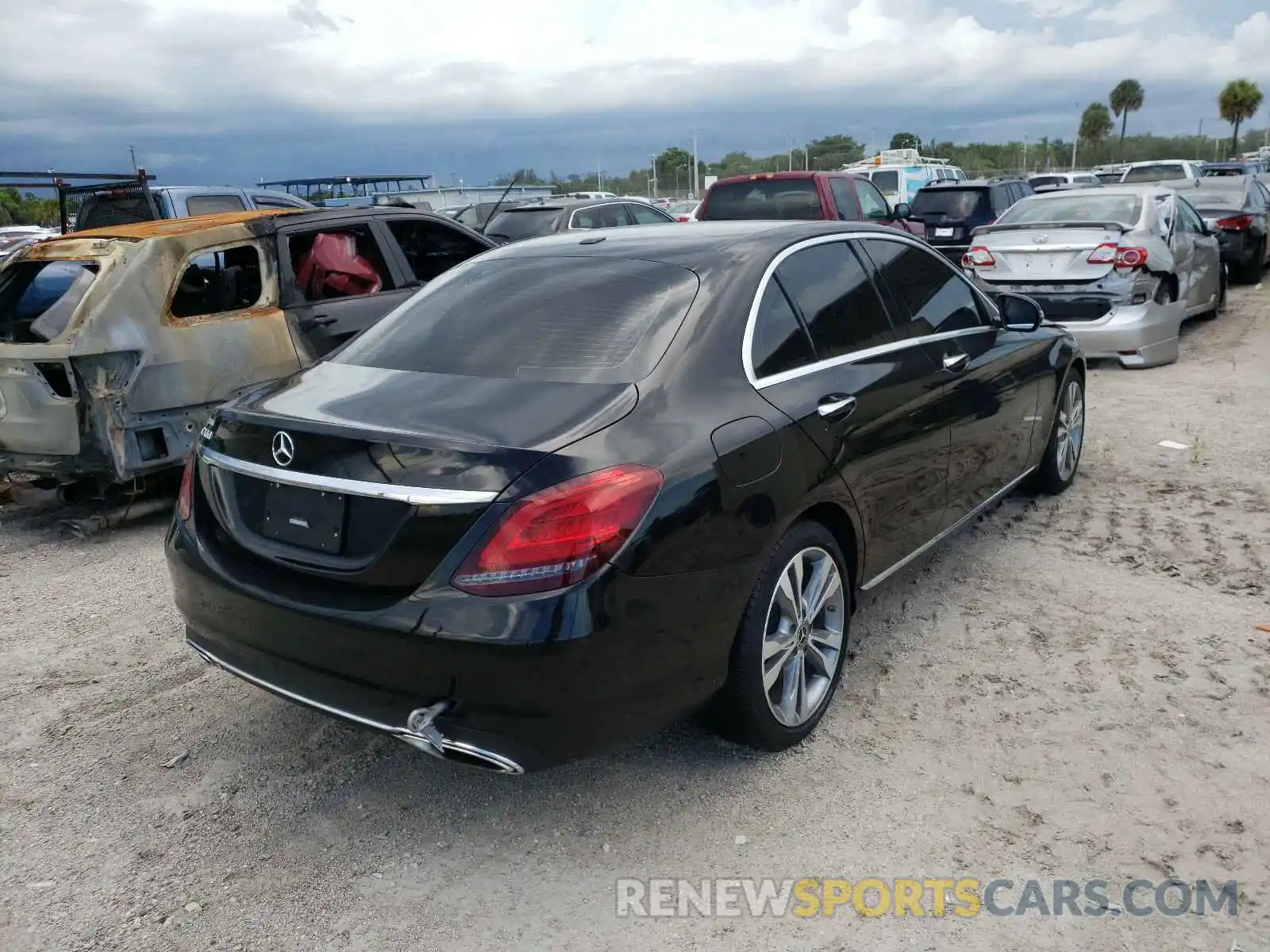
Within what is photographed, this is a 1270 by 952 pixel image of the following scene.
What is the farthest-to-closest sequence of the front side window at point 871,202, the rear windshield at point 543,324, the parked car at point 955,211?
the parked car at point 955,211, the front side window at point 871,202, the rear windshield at point 543,324

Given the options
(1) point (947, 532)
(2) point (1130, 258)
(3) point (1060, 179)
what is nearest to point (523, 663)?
(1) point (947, 532)

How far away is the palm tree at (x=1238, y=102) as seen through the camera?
239 feet

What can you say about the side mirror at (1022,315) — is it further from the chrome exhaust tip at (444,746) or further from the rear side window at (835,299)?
the chrome exhaust tip at (444,746)

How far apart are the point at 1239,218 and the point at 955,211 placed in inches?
153

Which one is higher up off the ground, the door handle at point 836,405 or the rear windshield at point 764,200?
the rear windshield at point 764,200

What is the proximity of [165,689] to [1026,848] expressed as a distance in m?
3.12

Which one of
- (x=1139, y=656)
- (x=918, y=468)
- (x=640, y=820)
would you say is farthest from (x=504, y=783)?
(x=1139, y=656)

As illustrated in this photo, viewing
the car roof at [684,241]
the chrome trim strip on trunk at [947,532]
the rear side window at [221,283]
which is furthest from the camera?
the rear side window at [221,283]

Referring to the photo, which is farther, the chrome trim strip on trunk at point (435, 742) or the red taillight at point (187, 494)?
the red taillight at point (187, 494)

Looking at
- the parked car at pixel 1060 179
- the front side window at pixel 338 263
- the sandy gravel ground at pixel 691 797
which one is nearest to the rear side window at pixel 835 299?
the sandy gravel ground at pixel 691 797

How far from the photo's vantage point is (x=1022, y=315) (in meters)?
5.23

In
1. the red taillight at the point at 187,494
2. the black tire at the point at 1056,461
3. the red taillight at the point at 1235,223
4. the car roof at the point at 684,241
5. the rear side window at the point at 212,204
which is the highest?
the rear side window at the point at 212,204

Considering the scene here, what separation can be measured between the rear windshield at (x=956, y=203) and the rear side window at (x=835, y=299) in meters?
13.0

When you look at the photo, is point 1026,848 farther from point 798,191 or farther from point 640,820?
point 798,191
